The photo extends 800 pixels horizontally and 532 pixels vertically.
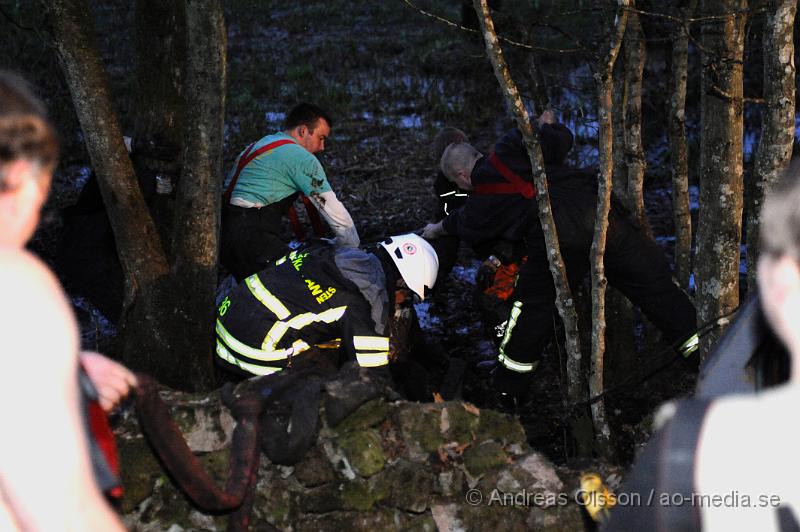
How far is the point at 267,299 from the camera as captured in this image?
427 centimetres

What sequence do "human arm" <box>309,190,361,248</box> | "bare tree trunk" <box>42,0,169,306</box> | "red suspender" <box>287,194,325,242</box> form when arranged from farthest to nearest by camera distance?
"red suspender" <box>287,194,325,242</box> < "human arm" <box>309,190,361,248</box> < "bare tree trunk" <box>42,0,169,306</box>

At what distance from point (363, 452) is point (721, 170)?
7.40 ft

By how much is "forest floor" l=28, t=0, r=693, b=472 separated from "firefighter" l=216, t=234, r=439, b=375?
1.16m

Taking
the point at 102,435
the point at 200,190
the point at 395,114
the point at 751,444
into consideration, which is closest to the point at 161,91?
the point at 200,190

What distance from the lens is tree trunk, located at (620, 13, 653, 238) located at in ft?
16.5

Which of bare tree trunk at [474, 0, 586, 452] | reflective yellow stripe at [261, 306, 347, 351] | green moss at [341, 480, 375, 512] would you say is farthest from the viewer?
reflective yellow stripe at [261, 306, 347, 351]

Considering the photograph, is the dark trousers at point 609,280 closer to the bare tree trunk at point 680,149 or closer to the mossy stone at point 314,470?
the bare tree trunk at point 680,149

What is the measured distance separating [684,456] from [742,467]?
91 millimetres

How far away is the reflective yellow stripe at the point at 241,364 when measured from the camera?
430 cm

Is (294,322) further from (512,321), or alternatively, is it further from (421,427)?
(512,321)

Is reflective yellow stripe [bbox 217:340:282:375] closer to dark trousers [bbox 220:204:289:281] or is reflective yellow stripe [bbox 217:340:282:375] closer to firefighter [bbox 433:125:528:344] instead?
dark trousers [bbox 220:204:289:281]

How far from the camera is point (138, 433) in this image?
10.2 ft

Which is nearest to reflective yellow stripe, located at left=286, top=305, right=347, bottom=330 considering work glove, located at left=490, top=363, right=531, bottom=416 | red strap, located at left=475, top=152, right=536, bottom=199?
red strap, located at left=475, top=152, right=536, bottom=199

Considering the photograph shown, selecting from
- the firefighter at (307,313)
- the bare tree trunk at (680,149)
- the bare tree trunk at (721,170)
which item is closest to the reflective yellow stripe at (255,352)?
the firefighter at (307,313)
